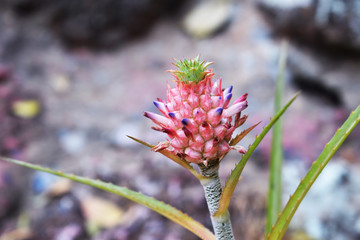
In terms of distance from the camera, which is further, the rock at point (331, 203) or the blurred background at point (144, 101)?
the blurred background at point (144, 101)

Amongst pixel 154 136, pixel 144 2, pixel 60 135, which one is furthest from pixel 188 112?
pixel 144 2

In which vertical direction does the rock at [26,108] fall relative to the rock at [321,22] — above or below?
below

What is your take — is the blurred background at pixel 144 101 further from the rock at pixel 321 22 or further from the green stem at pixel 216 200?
the green stem at pixel 216 200

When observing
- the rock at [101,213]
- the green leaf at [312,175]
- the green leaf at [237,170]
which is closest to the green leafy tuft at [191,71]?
the green leaf at [237,170]

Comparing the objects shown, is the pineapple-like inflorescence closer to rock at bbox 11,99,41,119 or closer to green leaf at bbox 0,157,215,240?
green leaf at bbox 0,157,215,240

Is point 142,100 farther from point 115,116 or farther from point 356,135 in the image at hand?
point 356,135

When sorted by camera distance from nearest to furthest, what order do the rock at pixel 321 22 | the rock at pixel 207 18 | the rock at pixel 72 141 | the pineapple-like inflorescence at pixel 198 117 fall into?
the pineapple-like inflorescence at pixel 198 117 → the rock at pixel 321 22 → the rock at pixel 72 141 → the rock at pixel 207 18
